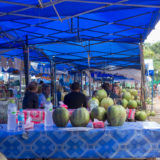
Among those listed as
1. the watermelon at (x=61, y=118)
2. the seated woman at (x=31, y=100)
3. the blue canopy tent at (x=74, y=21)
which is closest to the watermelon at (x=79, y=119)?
the watermelon at (x=61, y=118)

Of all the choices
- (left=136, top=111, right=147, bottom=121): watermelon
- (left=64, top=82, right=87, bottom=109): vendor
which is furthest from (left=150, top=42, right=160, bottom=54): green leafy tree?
(left=136, top=111, right=147, bottom=121): watermelon

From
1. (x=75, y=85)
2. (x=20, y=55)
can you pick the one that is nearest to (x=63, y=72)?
(x=20, y=55)

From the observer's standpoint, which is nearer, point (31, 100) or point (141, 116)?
point (141, 116)

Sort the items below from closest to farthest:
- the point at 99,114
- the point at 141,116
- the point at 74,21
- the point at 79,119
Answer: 1. the point at 79,119
2. the point at 99,114
3. the point at 141,116
4. the point at 74,21

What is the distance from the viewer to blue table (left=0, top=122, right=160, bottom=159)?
9.10ft

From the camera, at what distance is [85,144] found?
279 cm

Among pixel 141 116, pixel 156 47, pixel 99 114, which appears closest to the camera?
pixel 99 114

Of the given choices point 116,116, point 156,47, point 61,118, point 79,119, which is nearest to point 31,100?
point 61,118

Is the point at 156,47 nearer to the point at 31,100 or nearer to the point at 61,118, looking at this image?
the point at 31,100

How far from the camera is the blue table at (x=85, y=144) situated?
277 cm

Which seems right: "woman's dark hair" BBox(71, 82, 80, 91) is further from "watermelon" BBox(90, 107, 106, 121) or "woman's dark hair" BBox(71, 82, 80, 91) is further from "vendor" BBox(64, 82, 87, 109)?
"watermelon" BBox(90, 107, 106, 121)

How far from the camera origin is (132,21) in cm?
669

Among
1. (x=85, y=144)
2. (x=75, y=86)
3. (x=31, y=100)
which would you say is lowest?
(x=85, y=144)

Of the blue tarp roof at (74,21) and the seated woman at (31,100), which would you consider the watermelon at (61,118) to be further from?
the seated woman at (31,100)
